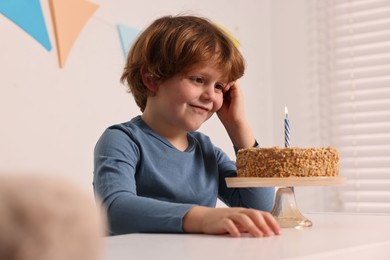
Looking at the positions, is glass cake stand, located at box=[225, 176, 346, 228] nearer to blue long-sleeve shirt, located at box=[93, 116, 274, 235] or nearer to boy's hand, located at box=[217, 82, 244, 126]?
blue long-sleeve shirt, located at box=[93, 116, 274, 235]

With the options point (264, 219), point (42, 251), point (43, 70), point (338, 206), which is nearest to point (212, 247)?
point (264, 219)

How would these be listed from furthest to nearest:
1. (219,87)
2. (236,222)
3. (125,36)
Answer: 1. (125,36)
2. (219,87)
3. (236,222)

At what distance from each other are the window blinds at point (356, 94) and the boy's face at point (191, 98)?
158 cm

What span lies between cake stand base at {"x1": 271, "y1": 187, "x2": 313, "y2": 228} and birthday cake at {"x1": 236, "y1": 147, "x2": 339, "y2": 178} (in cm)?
3

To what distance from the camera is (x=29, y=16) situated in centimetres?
191

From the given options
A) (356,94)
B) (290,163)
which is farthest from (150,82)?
(356,94)

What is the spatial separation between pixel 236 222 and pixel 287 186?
15 cm

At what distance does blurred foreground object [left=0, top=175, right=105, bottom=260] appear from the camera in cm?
17

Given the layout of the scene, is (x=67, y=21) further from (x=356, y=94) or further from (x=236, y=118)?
(x=356, y=94)

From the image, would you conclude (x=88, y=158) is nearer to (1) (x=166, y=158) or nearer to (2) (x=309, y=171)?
(1) (x=166, y=158)

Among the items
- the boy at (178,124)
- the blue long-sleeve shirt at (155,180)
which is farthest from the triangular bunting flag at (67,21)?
the blue long-sleeve shirt at (155,180)

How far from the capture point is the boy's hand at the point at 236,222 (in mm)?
733

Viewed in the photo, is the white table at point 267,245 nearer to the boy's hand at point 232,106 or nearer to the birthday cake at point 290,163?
the birthday cake at point 290,163

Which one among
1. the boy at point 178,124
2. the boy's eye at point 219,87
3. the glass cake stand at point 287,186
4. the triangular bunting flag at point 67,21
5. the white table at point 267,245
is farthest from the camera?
the triangular bunting flag at point 67,21
